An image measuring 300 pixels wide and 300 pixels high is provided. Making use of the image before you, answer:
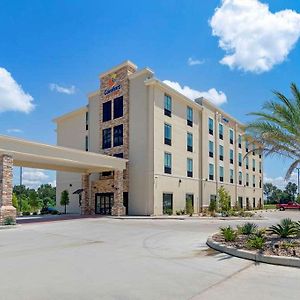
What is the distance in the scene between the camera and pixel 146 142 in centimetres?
3091

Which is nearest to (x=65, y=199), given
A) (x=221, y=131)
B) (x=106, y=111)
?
(x=106, y=111)

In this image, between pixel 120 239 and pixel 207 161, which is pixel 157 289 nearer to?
pixel 120 239

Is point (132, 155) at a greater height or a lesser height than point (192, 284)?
greater

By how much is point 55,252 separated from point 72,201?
28.7 m

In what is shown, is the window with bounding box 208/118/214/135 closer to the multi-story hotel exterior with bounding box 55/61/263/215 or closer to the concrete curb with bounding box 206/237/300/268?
the multi-story hotel exterior with bounding box 55/61/263/215

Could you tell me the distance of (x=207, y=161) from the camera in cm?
3925

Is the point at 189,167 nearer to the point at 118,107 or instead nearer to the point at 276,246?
the point at 118,107

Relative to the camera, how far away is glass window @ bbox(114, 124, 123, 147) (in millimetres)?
33469

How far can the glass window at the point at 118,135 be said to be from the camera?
3347 cm

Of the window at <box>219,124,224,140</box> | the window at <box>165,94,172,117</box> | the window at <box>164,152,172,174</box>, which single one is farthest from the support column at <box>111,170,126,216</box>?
the window at <box>219,124,224,140</box>

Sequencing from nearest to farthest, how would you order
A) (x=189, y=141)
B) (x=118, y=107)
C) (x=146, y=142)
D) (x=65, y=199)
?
(x=146, y=142) → (x=118, y=107) → (x=189, y=141) → (x=65, y=199)

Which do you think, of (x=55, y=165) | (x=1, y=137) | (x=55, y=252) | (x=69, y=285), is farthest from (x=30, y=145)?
(x=69, y=285)

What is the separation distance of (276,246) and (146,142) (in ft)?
69.7

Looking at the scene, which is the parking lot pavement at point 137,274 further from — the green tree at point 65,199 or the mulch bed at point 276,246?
the green tree at point 65,199
